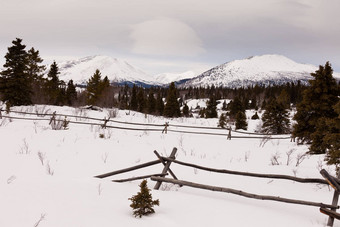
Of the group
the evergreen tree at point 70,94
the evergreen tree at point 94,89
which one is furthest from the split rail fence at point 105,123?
the evergreen tree at point 70,94

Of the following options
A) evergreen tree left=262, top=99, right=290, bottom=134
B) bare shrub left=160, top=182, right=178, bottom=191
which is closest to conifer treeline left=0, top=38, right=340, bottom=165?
evergreen tree left=262, top=99, right=290, bottom=134

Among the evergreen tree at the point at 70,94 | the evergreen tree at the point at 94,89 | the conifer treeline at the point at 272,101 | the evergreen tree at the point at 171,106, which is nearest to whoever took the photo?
the conifer treeline at the point at 272,101

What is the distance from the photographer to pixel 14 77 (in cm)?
2528

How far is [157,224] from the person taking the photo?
316 centimetres

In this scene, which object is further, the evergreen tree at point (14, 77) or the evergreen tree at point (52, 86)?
the evergreen tree at point (52, 86)

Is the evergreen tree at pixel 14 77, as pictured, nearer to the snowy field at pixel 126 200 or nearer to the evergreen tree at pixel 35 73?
the evergreen tree at pixel 35 73

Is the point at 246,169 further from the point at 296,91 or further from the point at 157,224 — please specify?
the point at 296,91

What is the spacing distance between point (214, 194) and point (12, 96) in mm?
27850

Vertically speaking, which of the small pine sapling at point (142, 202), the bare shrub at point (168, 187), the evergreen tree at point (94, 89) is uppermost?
the evergreen tree at point (94, 89)

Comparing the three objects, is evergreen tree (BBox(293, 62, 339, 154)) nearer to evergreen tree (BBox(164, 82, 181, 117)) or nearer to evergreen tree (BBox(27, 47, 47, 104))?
evergreen tree (BBox(27, 47, 47, 104))

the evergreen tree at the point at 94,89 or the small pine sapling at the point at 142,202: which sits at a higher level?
the evergreen tree at the point at 94,89

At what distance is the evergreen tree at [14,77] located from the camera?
24953mm

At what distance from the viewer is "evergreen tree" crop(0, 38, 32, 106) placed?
25.0 meters

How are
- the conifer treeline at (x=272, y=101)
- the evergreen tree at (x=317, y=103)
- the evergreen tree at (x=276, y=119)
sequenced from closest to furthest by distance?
the conifer treeline at (x=272, y=101)
the evergreen tree at (x=317, y=103)
the evergreen tree at (x=276, y=119)
